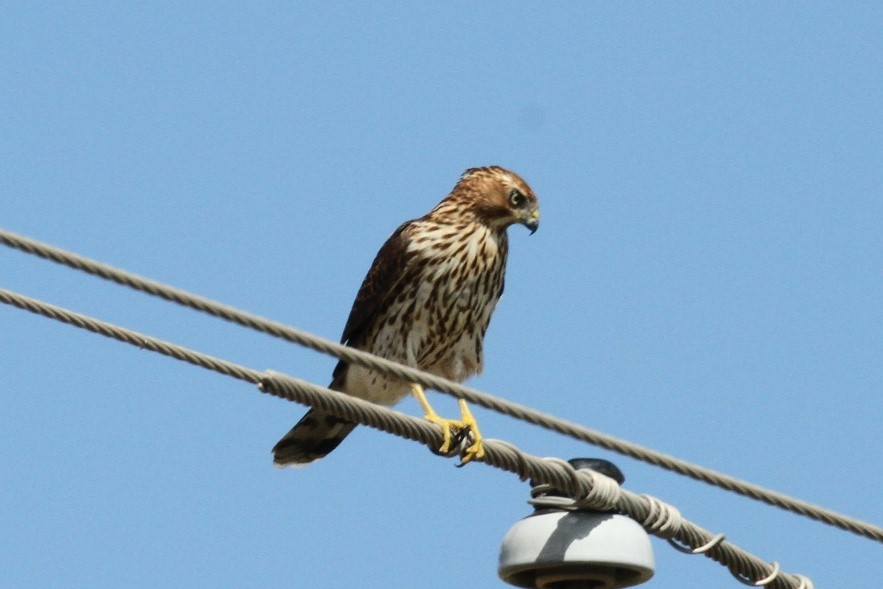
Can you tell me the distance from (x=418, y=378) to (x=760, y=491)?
1.13 m

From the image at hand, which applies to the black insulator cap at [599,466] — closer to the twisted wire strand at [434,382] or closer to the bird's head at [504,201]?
the twisted wire strand at [434,382]

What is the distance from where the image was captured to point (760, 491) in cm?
538

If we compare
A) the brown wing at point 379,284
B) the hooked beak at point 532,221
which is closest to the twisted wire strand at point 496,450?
the brown wing at point 379,284

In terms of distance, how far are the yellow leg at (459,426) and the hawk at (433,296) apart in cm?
46

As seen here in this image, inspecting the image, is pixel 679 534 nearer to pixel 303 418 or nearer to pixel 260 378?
pixel 260 378

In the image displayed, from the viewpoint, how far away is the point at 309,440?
8.22 meters

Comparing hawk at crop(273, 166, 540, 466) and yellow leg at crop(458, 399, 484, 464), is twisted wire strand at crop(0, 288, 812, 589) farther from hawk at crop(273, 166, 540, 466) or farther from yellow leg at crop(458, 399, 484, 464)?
hawk at crop(273, 166, 540, 466)

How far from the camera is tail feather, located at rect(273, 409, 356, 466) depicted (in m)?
8.16

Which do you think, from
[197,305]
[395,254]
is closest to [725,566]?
[197,305]

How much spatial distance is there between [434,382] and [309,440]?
3202mm

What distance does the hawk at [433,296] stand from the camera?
27.0 ft

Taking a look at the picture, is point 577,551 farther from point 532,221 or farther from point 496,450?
point 532,221

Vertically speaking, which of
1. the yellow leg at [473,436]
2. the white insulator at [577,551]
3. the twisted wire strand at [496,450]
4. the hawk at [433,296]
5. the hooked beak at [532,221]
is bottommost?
the white insulator at [577,551]

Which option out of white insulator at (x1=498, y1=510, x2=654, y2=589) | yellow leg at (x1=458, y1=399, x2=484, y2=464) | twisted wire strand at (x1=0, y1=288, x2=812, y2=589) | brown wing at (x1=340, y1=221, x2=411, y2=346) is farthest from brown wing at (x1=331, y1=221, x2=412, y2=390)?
white insulator at (x1=498, y1=510, x2=654, y2=589)
